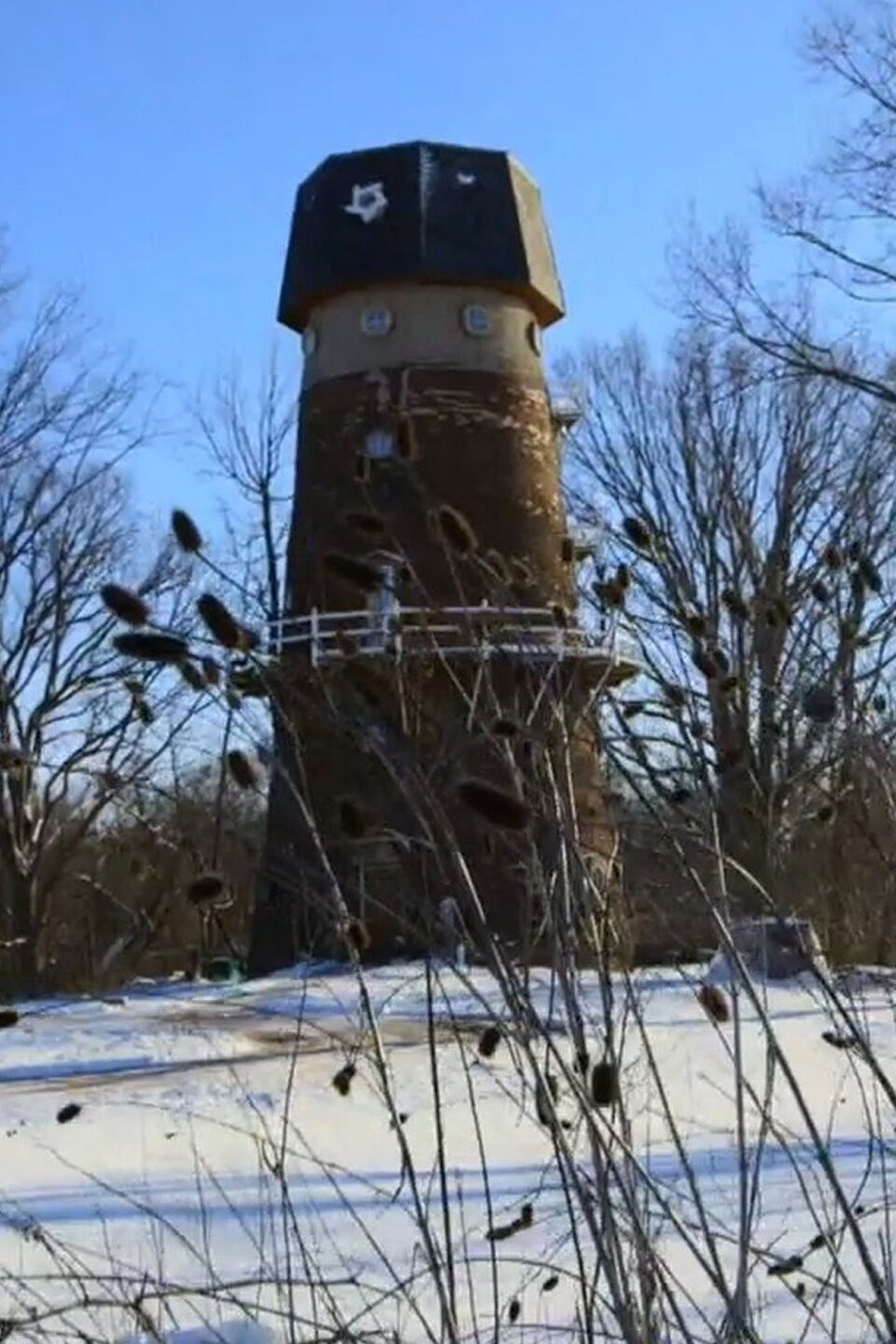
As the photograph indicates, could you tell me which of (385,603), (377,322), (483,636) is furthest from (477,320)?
(483,636)

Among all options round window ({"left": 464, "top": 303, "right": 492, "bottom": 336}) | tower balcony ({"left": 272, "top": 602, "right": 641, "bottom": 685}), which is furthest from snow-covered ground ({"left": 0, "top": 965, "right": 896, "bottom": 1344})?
round window ({"left": 464, "top": 303, "right": 492, "bottom": 336})

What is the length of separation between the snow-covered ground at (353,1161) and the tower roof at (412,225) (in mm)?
9664

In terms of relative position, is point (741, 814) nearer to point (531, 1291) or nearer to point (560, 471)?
point (531, 1291)

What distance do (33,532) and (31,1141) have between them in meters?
15.1

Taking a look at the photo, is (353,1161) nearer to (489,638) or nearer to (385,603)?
(385,603)

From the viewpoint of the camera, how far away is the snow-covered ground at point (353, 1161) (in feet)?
13.7

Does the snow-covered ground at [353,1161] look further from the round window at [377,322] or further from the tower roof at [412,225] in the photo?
the tower roof at [412,225]

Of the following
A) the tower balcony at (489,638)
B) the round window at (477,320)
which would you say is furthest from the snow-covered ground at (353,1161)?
the round window at (477,320)

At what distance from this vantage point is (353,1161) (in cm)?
905

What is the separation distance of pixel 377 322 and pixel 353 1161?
13.9m

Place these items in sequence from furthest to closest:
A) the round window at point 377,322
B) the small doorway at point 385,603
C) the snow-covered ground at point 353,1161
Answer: the round window at point 377,322 → the snow-covered ground at point 353,1161 → the small doorway at point 385,603

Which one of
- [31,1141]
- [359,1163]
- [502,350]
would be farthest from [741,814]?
[502,350]

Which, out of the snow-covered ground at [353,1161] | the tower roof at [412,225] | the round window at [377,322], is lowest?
the snow-covered ground at [353,1161]

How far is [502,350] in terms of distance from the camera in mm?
21953
